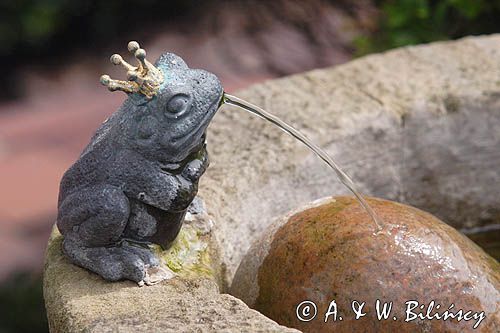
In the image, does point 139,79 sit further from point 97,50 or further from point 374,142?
point 97,50

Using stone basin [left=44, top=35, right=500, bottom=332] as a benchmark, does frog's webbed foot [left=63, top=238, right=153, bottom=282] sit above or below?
below

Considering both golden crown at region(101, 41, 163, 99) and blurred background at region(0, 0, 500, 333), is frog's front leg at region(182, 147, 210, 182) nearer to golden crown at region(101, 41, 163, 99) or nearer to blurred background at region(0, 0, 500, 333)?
golden crown at region(101, 41, 163, 99)

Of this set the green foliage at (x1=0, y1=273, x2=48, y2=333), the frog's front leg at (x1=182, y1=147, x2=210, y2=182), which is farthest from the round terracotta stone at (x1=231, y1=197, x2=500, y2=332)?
the green foliage at (x1=0, y1=273, x2=48, y2=333)

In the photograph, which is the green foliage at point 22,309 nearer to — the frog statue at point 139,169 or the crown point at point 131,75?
the frog statue at point 139,169

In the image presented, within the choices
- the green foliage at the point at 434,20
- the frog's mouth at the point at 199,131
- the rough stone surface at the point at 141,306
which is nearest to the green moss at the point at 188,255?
the rough stone surface at the point at 141,306

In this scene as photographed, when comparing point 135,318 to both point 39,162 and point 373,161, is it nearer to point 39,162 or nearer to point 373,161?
point 373,161

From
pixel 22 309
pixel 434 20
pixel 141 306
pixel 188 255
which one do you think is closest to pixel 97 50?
pixel 434 20

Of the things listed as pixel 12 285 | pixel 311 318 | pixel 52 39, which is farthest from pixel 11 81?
pixel 311 318
